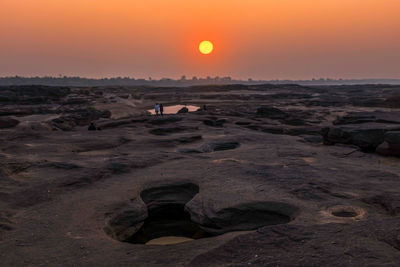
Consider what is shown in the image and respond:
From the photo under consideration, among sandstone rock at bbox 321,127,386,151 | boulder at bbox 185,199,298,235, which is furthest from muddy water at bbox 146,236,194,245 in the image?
sandstone rock at bbox 321,127,386,151

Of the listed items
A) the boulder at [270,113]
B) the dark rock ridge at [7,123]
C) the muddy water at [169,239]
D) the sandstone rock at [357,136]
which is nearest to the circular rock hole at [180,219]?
the muddy water at [169,239]

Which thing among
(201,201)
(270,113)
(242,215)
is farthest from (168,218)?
(270,113)

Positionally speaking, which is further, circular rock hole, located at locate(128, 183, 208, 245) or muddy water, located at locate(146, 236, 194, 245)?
circular rock hole, located at locate(128, 183, 208, 245)

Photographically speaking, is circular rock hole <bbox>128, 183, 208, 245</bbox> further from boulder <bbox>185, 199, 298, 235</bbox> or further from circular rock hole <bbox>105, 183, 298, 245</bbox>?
boulder <bbox>185, 199, 298, 235</bbox>

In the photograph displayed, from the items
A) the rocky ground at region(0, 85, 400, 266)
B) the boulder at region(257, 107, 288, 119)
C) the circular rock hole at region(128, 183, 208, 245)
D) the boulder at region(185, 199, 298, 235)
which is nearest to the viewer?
the rocky ground at region(0, 85, 400, 266)

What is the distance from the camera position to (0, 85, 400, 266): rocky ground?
5.98 metres

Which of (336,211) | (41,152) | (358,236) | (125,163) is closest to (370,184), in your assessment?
(336,211)

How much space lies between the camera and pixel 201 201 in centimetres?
912

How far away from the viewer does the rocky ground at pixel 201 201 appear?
5984mm

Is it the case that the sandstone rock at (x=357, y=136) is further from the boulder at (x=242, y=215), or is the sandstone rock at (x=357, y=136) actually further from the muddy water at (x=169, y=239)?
the muddy water at (x=169, y=239)

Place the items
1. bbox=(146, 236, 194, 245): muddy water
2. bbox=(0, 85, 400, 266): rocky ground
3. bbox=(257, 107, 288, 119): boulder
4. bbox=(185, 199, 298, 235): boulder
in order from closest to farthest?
bbox=(0, 85, 400, 266): rocky ground → bbox=(185, 199, 298, 235): boulder → bbox=(146, 236, 194, 245): muddy water → bbox=(257, 107, 288, 119): boulder

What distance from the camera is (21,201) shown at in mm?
9148

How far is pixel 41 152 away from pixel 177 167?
7026mm

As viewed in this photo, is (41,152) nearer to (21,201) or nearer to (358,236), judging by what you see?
(21,201)
